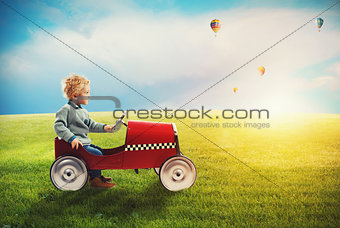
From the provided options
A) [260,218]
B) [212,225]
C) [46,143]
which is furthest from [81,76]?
[46,143]

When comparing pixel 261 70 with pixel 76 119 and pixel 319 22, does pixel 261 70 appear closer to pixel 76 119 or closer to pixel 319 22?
pixel 319 22

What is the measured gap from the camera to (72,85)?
3.69 meters

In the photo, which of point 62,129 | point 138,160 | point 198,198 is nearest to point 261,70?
point 198,198

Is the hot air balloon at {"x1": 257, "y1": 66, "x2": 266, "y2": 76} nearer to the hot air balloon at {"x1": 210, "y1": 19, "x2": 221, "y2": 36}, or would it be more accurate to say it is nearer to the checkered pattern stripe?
the hot air balloon at {"x1": 210, "y1": 19, "x2": 221, "y2": 36}

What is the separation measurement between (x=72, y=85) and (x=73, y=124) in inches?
21.2

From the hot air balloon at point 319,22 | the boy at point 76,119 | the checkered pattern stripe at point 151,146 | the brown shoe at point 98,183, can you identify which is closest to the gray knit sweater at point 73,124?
the boy at point 76,119

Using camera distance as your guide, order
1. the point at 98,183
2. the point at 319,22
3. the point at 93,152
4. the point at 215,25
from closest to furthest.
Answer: the point at 93,152 → the point at 98,183 → the point at 215,25 → the point at 319,22

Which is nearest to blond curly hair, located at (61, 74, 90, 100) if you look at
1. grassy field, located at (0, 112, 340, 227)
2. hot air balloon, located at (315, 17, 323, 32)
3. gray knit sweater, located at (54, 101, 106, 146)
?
gray knit sweater, located at (54, 101, 106, 146)

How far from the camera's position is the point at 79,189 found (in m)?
3.61

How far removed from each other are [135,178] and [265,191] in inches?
77.6

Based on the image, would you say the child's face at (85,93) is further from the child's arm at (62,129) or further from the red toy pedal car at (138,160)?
the red toy pedal car at (138,160)

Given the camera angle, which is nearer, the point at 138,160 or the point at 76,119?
the point at 138,160

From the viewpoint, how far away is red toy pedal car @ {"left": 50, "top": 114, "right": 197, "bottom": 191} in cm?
346

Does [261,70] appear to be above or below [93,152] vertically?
above
